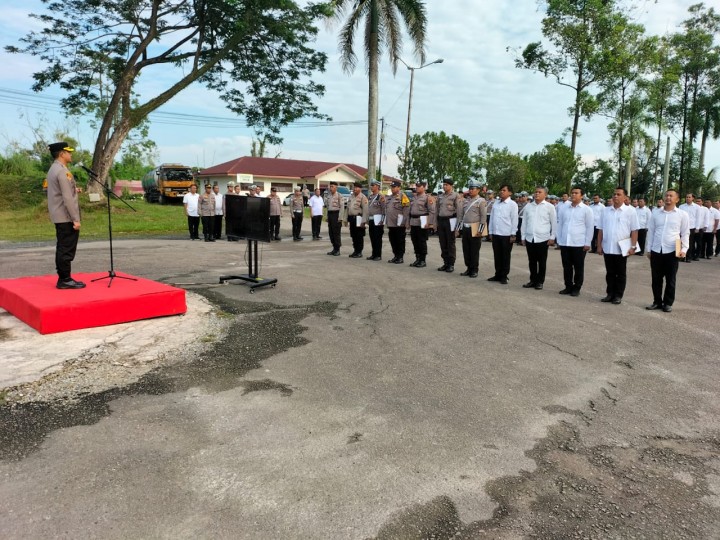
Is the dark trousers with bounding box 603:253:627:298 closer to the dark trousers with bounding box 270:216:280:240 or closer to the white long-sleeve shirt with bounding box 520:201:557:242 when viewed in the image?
the white long-sleeve shirt with bounding box 520:201:557:242

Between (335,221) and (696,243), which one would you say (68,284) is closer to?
(335,221)

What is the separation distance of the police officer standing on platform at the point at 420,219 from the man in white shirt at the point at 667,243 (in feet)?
16.0

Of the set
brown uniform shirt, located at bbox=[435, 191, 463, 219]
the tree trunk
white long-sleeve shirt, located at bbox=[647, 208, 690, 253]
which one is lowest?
white long-sleeve shirt, located at bbox=[647, 208, 690, 253]

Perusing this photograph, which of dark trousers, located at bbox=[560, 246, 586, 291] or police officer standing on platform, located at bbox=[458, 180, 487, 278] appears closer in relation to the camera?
dark trousers, located at bbox=[560, 246, 586, 291]

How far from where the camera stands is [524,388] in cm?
463

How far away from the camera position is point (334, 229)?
13.8 metres

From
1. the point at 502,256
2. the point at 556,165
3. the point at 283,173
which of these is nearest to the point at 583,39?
the point at 556,165

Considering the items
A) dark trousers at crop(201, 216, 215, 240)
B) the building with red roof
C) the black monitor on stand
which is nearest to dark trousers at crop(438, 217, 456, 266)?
the black monitor on stand

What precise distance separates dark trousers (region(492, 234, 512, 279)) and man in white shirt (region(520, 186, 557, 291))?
19.6 inches

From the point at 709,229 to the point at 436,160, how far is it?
916 inches

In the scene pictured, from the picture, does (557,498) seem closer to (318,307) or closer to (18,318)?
(318,307)

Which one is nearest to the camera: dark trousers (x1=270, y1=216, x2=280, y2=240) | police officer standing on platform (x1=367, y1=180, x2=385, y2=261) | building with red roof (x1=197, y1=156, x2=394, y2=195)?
police officer standing on platform (x1=367, y1=180, x2=385, y2=261)

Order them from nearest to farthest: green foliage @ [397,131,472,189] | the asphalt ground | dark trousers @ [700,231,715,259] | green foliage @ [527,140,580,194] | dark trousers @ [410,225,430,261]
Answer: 1. the asphalt ground
2. dark trousers @ [410,225,430,261]
3. dark trousers @ [700,231,715,259]
4. green foliage @ [527,140,580,194]
5. green foliage @ [397,131,472,189]

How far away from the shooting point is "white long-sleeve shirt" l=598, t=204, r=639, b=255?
28.2ft
